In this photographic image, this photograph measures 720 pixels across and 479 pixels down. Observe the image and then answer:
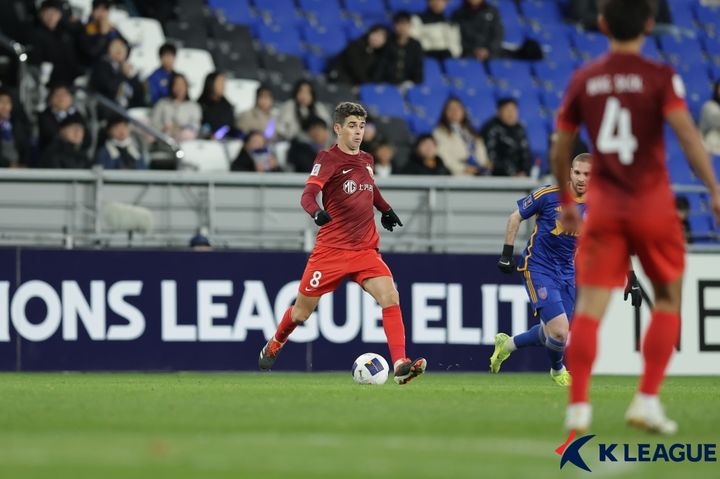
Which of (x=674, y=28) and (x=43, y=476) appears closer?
(x=43, y=476)

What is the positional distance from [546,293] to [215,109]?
25.4 ft

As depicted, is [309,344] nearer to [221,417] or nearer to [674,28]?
[221,417]

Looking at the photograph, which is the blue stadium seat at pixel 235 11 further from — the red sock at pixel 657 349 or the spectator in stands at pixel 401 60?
the red sock at pixel 657 349

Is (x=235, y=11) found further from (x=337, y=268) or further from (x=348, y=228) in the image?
(x=337, y=268)

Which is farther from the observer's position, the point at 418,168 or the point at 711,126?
the point at 711,126

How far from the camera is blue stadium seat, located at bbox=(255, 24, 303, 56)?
2256cm

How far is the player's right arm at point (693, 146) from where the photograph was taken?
755cm

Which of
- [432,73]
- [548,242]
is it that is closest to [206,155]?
[432,73]

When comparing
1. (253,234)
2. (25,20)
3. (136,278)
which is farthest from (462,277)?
(25,20)

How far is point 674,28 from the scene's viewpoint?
25469 millimetres

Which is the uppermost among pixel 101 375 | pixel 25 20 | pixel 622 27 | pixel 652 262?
pixel 25 20

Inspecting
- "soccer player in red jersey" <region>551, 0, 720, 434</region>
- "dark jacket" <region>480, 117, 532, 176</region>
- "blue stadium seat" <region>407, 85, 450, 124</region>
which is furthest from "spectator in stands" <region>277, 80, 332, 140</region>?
"soccer player in red jersey" <region>551, 0, 720, 434</region>

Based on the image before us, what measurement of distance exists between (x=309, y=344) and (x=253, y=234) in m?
1.74

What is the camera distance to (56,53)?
19.5 m
